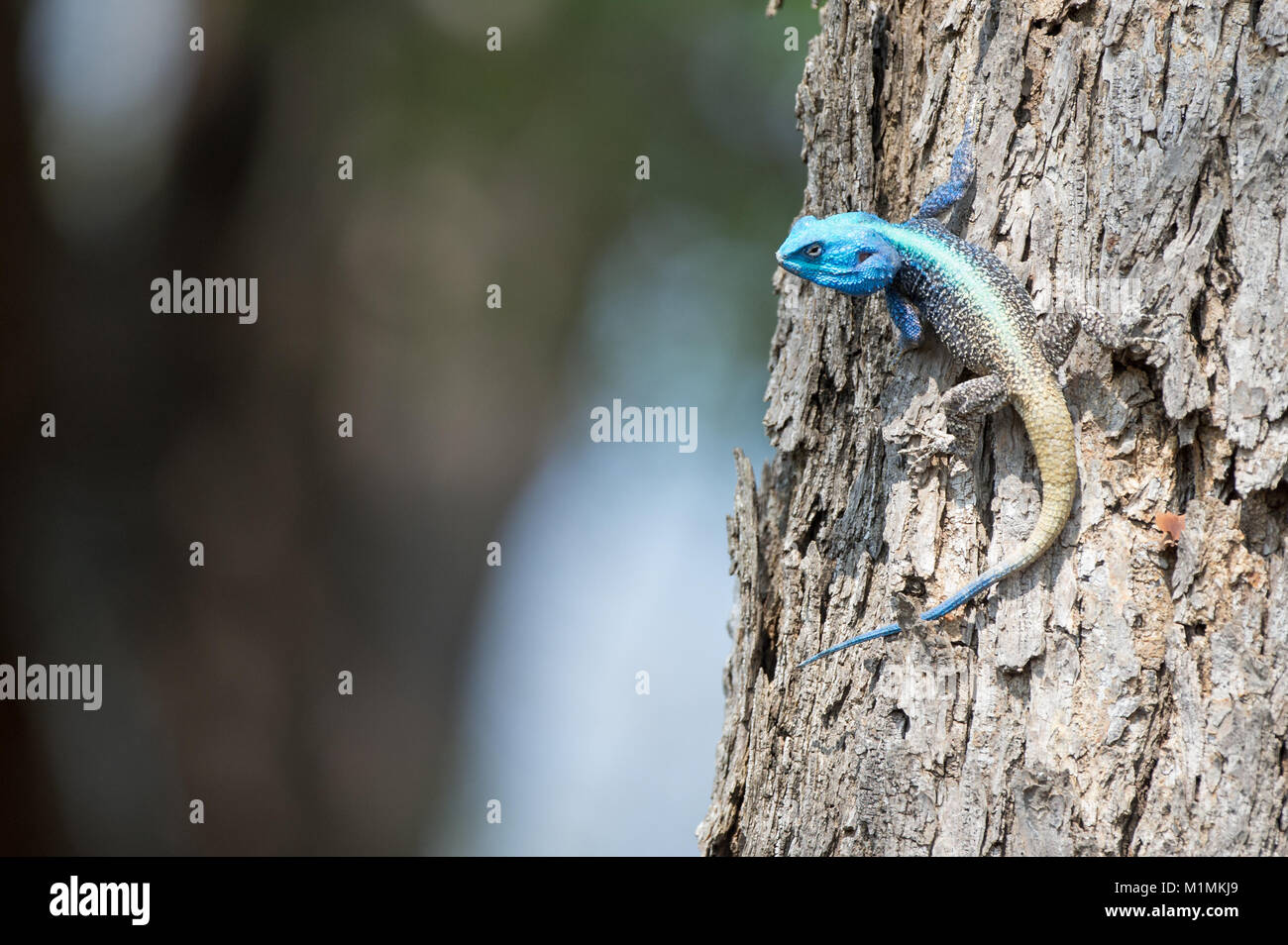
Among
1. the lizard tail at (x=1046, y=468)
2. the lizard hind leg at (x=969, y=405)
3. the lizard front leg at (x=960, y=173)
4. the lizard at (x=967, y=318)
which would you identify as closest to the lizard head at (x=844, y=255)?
the lizard at (x=967, y=318)

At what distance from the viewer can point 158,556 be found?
615 cm

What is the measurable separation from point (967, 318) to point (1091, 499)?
0.62 metres

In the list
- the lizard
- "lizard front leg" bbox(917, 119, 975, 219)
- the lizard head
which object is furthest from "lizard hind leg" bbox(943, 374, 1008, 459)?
"lizard front leg" bbox(917, 119, 975, 219)

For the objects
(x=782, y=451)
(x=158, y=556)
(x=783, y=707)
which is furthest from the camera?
(x=158, y=556)

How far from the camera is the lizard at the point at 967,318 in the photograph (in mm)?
2621

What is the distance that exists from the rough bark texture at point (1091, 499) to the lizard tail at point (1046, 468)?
7cm

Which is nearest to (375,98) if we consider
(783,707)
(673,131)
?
(673,131)

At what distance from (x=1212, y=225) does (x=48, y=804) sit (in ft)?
23.8

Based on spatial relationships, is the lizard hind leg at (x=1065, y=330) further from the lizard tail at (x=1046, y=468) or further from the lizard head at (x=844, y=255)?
the lizard head at (x=844, y=255)

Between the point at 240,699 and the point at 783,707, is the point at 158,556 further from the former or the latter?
the point at 783,707

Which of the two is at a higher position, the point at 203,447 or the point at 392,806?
the point at 203,447

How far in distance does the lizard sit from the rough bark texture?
66mm

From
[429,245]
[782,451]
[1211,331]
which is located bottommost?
[782,451]
